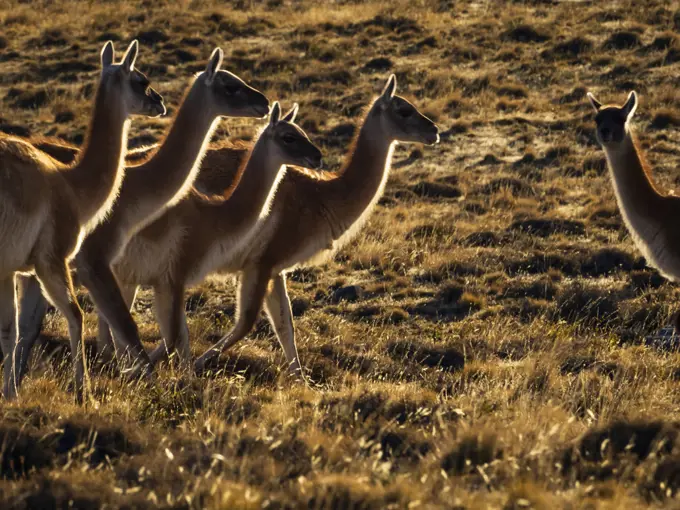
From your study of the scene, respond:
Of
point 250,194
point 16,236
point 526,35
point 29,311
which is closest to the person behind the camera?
point 16,236

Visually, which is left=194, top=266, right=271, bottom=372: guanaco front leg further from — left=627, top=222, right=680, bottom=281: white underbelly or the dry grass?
left=627, top=222, right=680, bottom=281: white underbelly

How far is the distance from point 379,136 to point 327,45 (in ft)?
35.9

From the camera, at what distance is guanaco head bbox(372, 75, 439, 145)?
938 cm

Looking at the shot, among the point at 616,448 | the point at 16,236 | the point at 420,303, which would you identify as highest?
the point at 16,236

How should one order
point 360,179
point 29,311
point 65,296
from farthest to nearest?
point 360,179
point 29,311
point 65,296

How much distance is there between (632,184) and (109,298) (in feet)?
12.3

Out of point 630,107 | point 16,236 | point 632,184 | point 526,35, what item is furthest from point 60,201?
point 526,35

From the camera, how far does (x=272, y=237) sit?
8555 mm

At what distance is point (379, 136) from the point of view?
930cm

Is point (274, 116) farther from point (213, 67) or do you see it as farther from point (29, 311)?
point (29, 311)

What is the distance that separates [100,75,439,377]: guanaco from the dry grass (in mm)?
373

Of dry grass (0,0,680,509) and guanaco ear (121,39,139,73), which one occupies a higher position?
guanaco ear (121,39,139,73)

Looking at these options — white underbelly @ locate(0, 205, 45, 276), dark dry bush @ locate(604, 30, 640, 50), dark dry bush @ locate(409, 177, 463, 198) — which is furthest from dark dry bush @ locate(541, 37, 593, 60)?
white underbelly @ locate(0, 205, 45, 276)

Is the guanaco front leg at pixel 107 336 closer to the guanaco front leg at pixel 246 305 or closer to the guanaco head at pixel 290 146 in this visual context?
the guanaco front leg at pixel 246 305
